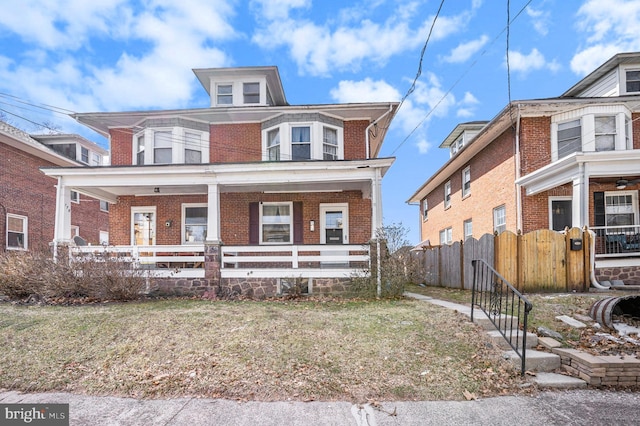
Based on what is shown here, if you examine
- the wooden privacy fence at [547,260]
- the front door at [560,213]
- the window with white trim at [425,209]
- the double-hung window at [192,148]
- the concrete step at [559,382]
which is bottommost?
the concrete step at [559,382]

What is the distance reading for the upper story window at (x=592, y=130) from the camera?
11.4 meters

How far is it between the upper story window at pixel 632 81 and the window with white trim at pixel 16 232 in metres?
25.3

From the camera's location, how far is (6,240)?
1481 centimetres

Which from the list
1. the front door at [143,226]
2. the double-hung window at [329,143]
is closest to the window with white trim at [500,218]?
the double-hung window at [329,143]

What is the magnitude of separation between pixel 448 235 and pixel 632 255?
987cm

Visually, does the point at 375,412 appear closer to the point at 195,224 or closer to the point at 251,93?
the point at 195,224

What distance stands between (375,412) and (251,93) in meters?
12.7

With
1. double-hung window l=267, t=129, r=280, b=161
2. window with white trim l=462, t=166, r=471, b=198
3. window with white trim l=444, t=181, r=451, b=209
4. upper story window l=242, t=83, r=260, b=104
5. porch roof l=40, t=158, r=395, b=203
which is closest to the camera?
porch roof l=40, t=158, r=395, b=203

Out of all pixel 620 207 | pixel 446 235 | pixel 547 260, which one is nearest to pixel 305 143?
pixel 547 260

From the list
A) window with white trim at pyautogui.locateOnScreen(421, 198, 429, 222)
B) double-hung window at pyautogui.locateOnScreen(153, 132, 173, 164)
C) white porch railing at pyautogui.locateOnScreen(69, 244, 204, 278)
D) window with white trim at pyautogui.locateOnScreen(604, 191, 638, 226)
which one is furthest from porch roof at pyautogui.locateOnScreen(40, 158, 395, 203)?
window with white trim at pyautogui.locateOnScreen(421, 198, 429, 222)

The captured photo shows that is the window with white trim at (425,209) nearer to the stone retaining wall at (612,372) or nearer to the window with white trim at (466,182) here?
the window with white trim at (466,182)

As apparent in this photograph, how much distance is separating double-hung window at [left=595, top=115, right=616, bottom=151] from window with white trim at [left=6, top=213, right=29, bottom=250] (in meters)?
22.2

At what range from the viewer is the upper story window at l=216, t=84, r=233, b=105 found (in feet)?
45.3

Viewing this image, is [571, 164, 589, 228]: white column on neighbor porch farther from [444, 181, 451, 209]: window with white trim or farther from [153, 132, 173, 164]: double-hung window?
[153, 132, 173, 164]: double-hung window
